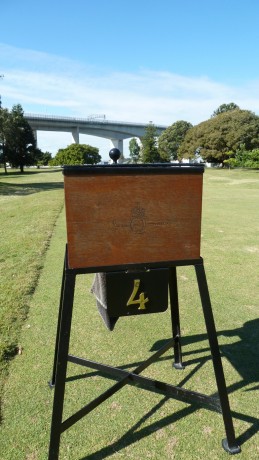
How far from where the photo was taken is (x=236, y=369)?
2963mm

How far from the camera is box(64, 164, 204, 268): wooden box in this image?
5.60 ft

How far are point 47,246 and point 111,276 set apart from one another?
209 inches

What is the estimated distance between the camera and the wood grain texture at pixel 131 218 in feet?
5.64

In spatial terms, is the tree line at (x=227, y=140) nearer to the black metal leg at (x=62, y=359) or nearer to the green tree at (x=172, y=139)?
the green tree at (x=172, y=139)

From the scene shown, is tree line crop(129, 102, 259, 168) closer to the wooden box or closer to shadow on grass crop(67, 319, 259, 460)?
shadow on grass crop(67, 319, 259, 460)

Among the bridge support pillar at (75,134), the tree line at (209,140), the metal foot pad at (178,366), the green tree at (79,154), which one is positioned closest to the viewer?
the metal foot pad at (178,366)

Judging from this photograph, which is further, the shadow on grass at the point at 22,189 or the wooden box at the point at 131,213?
the shadow on grass at the point at 22,189

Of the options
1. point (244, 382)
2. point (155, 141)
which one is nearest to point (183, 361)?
point (244, 382)

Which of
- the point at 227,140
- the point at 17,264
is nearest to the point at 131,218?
the point at 17,264

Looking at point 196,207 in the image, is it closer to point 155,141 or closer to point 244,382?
point 244,382

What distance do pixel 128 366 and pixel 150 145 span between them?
2761 inches

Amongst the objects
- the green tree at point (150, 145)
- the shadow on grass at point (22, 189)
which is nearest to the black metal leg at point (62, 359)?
the shadow on grass at point (22, 189)

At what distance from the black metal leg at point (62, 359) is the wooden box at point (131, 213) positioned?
7.3 inches

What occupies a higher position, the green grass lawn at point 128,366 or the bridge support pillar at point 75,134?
the bridge support pillar at point 75,134
